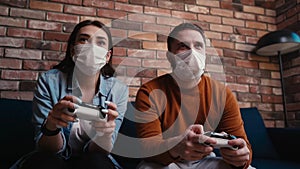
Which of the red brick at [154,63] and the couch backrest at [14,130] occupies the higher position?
the red brick at [154,63]

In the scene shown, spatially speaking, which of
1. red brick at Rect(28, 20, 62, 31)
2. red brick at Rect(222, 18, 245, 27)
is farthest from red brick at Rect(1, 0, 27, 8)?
red brick at Rect(222, 18, 245, 27)

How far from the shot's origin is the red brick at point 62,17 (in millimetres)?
1639

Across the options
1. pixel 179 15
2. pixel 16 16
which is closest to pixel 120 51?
pixel 179 15

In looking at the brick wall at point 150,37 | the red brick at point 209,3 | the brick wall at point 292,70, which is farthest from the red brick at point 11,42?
the brick wall at point 292,70

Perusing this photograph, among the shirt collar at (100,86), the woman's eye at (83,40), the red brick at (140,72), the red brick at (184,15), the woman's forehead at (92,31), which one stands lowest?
the shirt collar at (100,86)

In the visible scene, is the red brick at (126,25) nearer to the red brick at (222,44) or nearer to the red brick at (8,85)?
the red brick at (222,44)

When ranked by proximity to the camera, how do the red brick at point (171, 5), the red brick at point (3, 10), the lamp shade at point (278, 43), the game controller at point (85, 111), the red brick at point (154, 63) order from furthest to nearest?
the red brick at point (171, 5)
the red brick at point (154, 63)
the lamp shade at point (278, 43)
the red brick at point (3, 10)
the game controller at point (85, 111)

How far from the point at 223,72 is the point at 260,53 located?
1.03 ft

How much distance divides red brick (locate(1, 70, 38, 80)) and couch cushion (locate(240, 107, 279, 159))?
1267 mm

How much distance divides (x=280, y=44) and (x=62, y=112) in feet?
5.02

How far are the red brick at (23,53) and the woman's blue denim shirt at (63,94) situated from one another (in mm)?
560

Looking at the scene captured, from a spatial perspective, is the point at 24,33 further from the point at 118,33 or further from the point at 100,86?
the point at 100,86

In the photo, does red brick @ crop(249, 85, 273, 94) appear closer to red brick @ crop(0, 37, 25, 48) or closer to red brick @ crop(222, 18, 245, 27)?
red brick @ crop(222, 18, 245, 27)

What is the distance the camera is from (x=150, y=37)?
1823 millimetres
